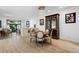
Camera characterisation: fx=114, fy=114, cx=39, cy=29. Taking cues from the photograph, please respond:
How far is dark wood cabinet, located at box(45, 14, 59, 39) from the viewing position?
13.0 ft

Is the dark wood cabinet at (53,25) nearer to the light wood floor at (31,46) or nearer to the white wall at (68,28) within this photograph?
the white wall at (68,28)

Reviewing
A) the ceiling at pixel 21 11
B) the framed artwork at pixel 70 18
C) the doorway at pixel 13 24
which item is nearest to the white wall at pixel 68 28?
the framed artwork at pixel 70 18

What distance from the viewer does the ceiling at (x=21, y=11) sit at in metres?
3.72

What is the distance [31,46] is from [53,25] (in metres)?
1.09

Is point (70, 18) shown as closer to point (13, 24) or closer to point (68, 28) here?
point (68, 28)

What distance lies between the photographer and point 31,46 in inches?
150

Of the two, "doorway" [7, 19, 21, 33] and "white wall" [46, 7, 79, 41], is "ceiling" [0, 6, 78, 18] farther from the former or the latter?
"white wall" [46, 7, 79, 41]

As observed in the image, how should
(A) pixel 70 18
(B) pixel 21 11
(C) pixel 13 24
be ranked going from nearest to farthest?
1. (B) pixel 21 11
2. (C) pixel 13 24
3. (A) pixel 70 18

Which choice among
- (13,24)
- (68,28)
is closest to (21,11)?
(13,24)

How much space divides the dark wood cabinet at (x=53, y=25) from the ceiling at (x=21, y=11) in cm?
31

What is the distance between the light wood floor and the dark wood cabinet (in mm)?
252

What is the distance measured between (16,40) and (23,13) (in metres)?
0.95
